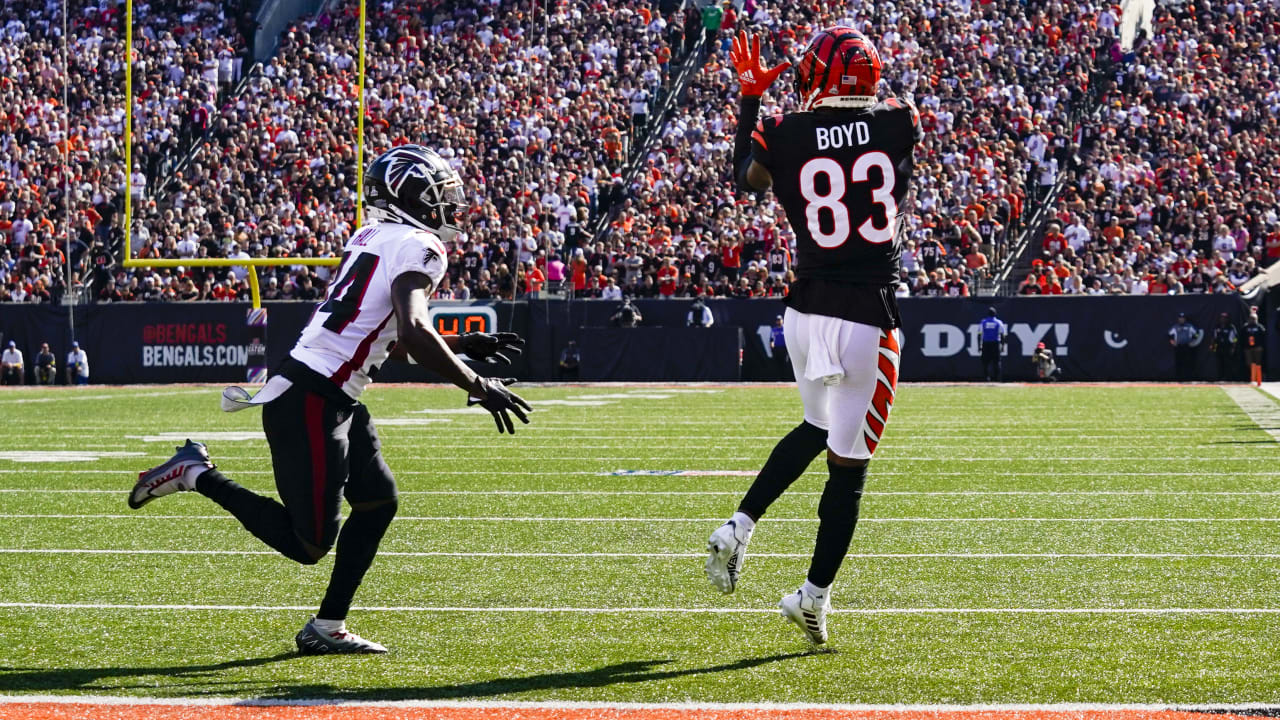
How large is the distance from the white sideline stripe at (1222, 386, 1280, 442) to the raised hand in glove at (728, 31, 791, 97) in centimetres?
934

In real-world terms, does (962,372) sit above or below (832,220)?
below

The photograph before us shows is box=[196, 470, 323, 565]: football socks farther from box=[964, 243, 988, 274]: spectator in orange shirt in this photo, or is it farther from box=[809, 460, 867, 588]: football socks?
box=[964, 243, 988, 274]: spectator in orange shirt

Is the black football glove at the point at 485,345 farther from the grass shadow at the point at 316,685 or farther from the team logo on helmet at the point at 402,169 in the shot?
the grass shadow at the point at 316,685

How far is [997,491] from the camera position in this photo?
9.66 meters

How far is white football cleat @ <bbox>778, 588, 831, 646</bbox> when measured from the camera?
16.0 ft

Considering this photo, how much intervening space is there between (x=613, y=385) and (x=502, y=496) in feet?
52.0

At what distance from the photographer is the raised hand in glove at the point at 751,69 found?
517 centimetres

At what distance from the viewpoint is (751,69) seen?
5.21 m

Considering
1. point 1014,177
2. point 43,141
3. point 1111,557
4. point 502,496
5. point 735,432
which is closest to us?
point 1111,557

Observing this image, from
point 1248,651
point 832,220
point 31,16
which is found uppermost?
point 31,16

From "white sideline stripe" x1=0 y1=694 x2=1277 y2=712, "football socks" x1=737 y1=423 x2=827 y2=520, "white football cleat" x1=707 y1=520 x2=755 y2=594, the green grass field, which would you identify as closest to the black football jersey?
"football socks" x1=737 y1=423 x2=827 y2=520

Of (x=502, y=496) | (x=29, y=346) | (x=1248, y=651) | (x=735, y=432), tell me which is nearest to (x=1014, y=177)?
(x=735, y=432)

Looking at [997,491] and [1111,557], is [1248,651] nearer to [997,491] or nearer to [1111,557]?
[1111,557]

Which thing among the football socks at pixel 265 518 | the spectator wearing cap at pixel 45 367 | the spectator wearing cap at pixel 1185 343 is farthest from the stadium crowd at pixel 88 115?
the football socks at pixel 265 518
